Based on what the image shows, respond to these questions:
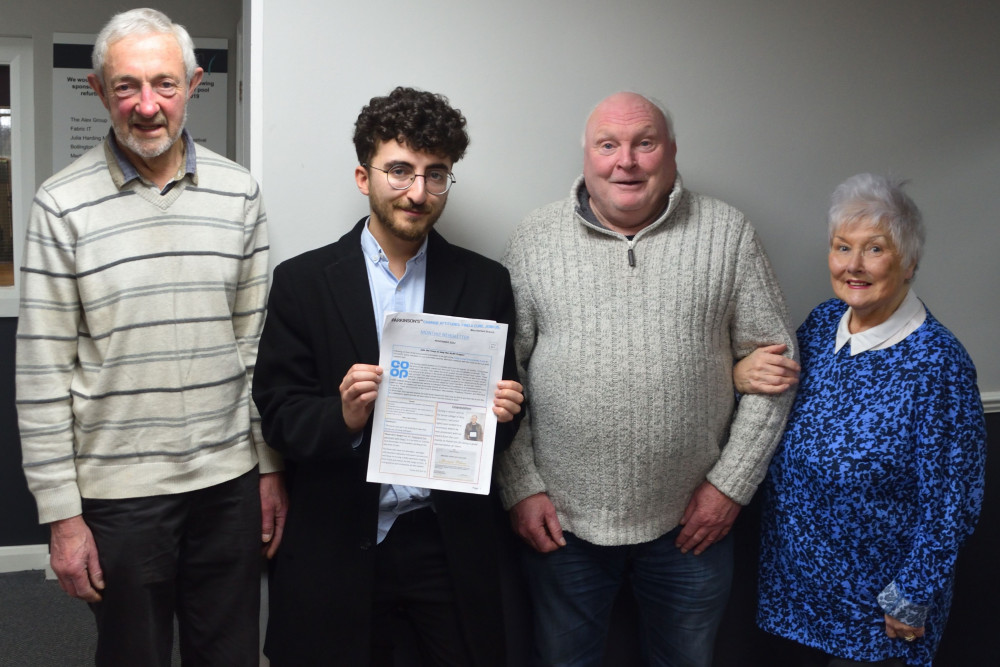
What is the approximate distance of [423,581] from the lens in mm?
1766

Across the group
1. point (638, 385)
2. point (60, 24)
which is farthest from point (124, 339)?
point (60, 24)

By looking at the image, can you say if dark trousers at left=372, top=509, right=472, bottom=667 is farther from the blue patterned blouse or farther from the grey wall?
the grey wall

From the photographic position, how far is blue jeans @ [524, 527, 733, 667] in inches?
78.1

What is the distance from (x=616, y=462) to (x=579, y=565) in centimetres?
30

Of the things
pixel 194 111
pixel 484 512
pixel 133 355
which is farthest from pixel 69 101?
pixel 484 512

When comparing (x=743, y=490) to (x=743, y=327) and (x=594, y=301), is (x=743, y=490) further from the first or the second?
(x=594, y=301)

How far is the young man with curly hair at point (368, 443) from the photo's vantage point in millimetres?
1684

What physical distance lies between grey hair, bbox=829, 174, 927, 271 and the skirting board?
12.0 ft

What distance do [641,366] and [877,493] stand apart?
1.93ft

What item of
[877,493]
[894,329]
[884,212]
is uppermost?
[884,212]

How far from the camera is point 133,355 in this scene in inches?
67.2

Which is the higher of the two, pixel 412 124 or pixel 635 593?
pixel 412 124

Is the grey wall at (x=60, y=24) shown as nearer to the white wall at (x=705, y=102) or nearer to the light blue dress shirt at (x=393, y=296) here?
the white wall at (x=705, y=102)

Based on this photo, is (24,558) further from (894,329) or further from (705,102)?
(894,329)
